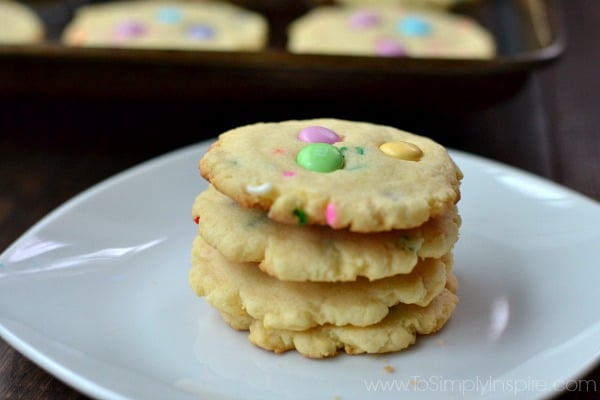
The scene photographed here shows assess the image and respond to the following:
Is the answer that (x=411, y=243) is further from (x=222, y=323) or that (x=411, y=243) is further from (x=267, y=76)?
(x=267, y=76)

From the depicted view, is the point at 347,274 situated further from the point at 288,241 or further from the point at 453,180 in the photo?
the point at 453,180

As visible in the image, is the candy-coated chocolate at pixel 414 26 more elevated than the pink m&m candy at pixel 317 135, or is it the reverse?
the pink m&m candy at pixel 317 135

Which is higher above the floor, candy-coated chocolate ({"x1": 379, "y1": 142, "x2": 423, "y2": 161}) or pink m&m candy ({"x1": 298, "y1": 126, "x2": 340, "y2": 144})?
candy-coated chocolate ({"x1": 379, "y1": 142, "x2": 423, "y2": 161})

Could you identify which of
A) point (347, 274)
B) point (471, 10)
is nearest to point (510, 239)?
point (347, 274)

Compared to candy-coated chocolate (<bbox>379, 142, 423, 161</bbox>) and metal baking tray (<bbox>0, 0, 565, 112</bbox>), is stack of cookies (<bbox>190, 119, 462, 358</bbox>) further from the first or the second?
metal baking tray (<bbox>0, 0, 565, 112</bbox>)

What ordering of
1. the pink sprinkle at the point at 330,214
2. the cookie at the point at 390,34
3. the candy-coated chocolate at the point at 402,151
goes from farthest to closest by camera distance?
the cookie at the point at 390,34 < the candy-coated chocolate at the point at 402,151 < the pink sprinkle at the point at 330,214

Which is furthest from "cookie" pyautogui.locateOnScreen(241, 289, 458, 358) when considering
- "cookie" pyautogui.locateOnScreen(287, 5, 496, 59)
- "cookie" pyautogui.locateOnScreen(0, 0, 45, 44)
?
"cookie" pyautogui.locateOnScreen(0, 0, 45, 44)

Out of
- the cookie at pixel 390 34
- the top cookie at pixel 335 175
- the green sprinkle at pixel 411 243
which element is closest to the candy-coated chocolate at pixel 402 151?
the top cookie at pixel 335 175

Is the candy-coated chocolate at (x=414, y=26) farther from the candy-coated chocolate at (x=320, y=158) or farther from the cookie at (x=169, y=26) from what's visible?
the candy-coated chocolate at (x=320, y=158)
